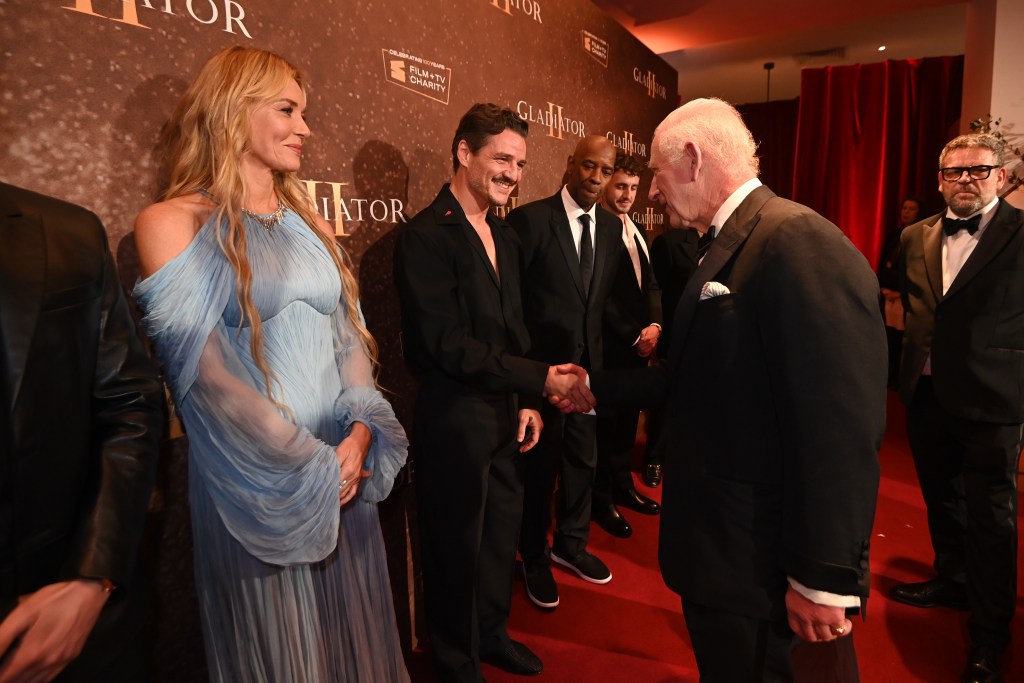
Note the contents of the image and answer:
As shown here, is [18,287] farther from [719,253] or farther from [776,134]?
[776,134]

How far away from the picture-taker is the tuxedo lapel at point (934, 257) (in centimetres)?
252

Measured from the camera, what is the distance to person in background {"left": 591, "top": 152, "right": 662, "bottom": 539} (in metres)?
3.25

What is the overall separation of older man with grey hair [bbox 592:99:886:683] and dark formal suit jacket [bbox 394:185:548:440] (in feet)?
2.22

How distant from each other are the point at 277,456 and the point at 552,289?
65.2 inches

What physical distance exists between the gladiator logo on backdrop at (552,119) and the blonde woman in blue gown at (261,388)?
195 cm

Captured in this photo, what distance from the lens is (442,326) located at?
1889 millimetres

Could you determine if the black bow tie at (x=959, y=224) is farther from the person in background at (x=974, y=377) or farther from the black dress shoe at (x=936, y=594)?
the black dress shoe at (x=936, y=594)

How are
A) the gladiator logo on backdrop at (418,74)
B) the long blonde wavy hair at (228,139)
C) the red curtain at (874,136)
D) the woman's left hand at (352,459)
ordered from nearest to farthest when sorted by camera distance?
the long blonde wavy hair at (228,139), the woman's left hand at (352,459), the gladiator logo on backdrop at (418,74), the red curtain at (874,136)

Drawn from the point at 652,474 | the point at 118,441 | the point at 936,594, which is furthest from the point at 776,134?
the point at 118,441

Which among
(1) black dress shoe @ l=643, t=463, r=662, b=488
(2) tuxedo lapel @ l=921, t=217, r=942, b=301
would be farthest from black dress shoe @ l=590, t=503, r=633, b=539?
(2) tuxedo lapel @ l=921, t=217, r=942, b=301

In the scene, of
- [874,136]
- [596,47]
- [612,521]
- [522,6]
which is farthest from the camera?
[874,136]

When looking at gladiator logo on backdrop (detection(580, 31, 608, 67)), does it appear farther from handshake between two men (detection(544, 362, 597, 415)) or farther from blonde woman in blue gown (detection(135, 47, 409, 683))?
blonde woman in blue gown (detection(135, 47, 409, 683))

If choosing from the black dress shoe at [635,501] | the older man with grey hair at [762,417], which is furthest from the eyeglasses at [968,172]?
the black dress shoe at [635,501]

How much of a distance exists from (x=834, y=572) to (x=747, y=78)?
9.16m
